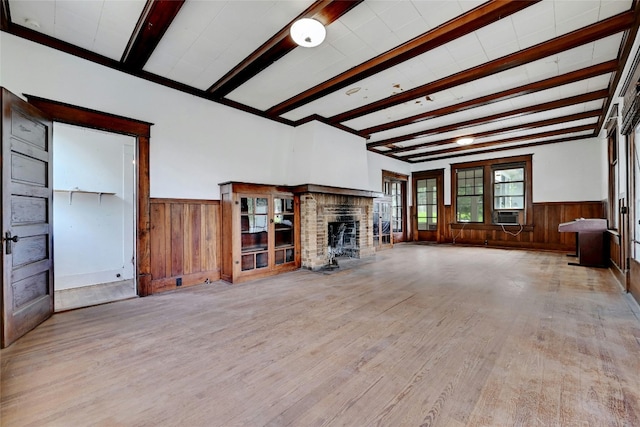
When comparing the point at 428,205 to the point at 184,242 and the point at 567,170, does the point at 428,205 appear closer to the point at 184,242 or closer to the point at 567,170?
the point at 567,170

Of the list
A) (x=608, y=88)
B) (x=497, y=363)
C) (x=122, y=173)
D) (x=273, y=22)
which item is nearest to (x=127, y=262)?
(x=122, y=173)

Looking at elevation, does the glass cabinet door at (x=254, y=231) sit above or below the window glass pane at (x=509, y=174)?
below

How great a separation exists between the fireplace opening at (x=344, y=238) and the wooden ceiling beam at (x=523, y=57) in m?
2.64

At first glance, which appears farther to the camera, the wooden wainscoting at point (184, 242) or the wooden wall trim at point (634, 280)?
the wooden wainscoting at point (184, 242)

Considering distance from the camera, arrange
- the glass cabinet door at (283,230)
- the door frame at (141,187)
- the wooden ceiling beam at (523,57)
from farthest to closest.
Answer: the glass cabinet door at (283,230)
the door frame at (141,187)
the wooden ceiling beam at (523,57)

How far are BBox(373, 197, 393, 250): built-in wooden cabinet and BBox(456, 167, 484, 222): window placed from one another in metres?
2.47

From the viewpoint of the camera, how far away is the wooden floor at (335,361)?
1.53 meters

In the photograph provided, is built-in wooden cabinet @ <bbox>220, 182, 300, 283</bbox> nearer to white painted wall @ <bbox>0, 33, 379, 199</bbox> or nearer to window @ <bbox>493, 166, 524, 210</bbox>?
white painted wall @ <bbox>0, 33, 379, 199</bbox>

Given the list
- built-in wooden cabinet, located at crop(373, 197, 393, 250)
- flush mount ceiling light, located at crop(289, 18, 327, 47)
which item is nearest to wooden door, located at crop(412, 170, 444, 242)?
built-in wooden cabinet, located at crop(373, 197, 393, 250)

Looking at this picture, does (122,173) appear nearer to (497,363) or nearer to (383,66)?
(383,66)

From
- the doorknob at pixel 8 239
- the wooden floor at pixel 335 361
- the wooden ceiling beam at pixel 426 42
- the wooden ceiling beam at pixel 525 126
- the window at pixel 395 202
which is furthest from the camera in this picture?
the window at pixel 395 202

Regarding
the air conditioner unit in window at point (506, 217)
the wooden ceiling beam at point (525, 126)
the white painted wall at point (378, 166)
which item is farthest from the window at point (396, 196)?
the air conditioner unit in window at point (506, 217)

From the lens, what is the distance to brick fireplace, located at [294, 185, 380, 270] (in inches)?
213

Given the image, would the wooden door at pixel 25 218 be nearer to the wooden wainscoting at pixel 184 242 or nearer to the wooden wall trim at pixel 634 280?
the wooden wainscoting at pixel 184 242
